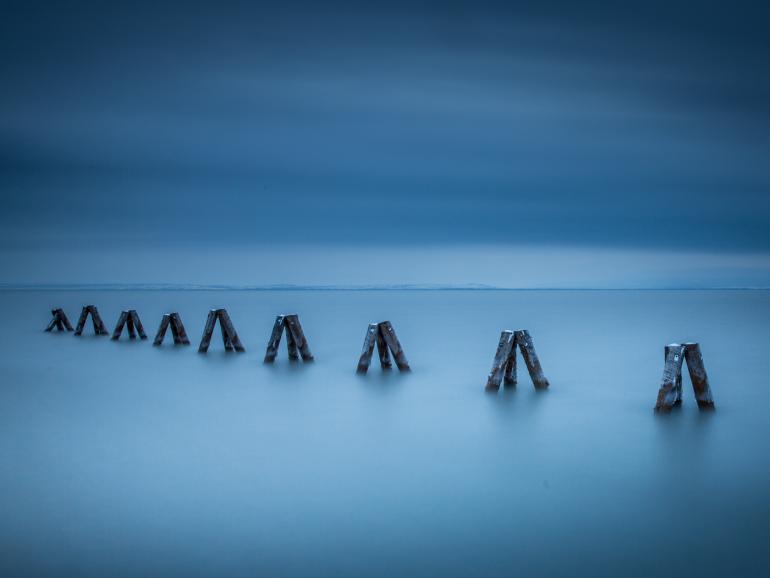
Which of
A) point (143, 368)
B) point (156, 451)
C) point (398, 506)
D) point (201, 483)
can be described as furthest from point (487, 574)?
point (143, 368)

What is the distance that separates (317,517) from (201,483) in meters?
1.61

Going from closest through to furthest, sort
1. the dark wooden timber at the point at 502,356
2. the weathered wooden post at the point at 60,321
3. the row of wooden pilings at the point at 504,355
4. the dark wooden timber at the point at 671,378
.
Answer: the dark wooden timber at the point at 671,378, the row of wooden pilings at the point at 504,355, the dark wooden timber at the point at 502,356, the weathered wooden post at the point at 60,321

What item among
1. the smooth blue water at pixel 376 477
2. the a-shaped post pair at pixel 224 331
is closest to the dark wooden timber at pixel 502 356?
the smooth blue water at pixel 376 477

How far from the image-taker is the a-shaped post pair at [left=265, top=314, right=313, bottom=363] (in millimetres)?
15133

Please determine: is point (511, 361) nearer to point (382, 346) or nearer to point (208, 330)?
point (382, 346)

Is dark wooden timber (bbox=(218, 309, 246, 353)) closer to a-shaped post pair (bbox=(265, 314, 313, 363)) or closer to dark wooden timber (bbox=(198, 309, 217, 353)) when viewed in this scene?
dark wooden timber (bbox=(198, 309, 217, 353))

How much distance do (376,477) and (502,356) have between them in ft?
15.6

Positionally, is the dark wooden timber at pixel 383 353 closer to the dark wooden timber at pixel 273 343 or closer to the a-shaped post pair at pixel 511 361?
the dark wooden timber at pixel 273 343

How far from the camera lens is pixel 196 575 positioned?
4.55 metres

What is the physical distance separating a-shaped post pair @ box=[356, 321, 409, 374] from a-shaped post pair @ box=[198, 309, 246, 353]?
490cm

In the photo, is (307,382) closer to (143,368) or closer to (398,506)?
(143,368)

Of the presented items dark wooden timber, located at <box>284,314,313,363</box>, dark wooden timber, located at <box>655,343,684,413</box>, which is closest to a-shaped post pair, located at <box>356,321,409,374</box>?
dark wooden timber, located at <box>284,314,313,363</box>

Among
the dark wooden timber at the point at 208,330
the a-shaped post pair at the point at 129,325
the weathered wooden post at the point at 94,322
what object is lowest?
the dark wooden timber at the point at 208,330

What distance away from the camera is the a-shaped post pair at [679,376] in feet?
29.8
